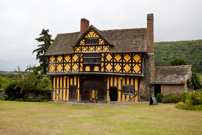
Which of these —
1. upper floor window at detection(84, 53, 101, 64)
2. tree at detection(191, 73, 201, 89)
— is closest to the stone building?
tree at detection(191, 73, 201, 89)

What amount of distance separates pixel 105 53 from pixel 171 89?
327 inches

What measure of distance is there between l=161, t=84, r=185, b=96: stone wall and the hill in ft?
89.9

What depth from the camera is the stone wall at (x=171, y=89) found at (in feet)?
77.8

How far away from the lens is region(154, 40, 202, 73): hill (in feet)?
172

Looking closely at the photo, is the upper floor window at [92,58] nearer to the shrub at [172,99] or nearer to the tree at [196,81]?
the shrub at [172,99]

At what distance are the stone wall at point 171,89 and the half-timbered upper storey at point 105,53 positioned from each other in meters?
3.41

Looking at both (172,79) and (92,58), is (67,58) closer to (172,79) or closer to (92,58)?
(92,58)

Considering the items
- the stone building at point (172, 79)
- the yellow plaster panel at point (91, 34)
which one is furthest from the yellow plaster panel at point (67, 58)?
the stone building at point (172, 79)

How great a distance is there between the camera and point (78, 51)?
25094mm

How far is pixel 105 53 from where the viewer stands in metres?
24.5

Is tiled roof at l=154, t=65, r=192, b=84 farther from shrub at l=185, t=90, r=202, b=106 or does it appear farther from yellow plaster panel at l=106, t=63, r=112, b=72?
shrub at l=185, t=90, r=202, b=106

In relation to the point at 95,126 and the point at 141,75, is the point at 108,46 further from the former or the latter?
the point at 95,126

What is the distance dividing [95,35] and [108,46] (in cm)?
197

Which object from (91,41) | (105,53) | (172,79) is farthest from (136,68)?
(91,41)
